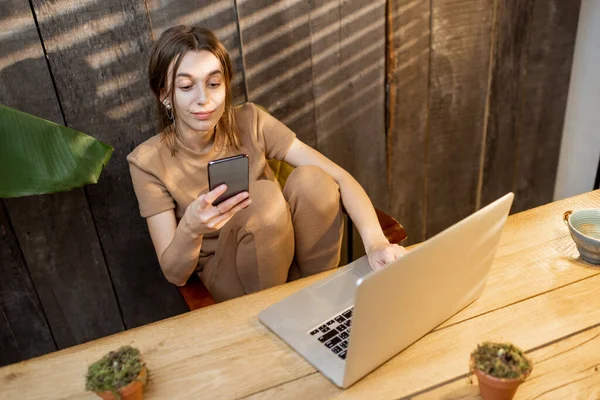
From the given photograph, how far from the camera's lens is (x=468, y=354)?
105 centimetres

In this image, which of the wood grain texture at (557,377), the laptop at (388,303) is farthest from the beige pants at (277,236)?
the wood grain texture at (557,377)

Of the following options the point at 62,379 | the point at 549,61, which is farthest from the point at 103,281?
the point at 549,61

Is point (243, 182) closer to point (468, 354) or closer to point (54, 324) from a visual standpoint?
point (468, 354)

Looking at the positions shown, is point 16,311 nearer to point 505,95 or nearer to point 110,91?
point 110,91

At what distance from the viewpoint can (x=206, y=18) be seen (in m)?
1.67

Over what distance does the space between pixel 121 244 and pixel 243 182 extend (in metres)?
0.80

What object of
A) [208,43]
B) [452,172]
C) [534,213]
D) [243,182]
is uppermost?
[208,43]

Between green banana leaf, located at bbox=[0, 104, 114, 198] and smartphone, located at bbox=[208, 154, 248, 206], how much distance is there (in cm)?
42

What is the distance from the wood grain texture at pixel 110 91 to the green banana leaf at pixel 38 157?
23cm

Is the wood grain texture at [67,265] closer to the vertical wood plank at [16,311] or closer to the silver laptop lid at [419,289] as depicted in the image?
the vertical wood plank at [16,311]

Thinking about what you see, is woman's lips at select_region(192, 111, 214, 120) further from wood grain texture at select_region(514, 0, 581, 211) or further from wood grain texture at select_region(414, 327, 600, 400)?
wood grain texture at select_region(514, 0, 581, 211)

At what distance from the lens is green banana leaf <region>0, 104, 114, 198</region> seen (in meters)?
1.38

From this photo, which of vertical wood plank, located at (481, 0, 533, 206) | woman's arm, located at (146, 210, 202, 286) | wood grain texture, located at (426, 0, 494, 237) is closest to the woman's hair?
woman's arm, located at (146, 210, 202, 286)

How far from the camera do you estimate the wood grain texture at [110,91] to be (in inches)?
60.8
